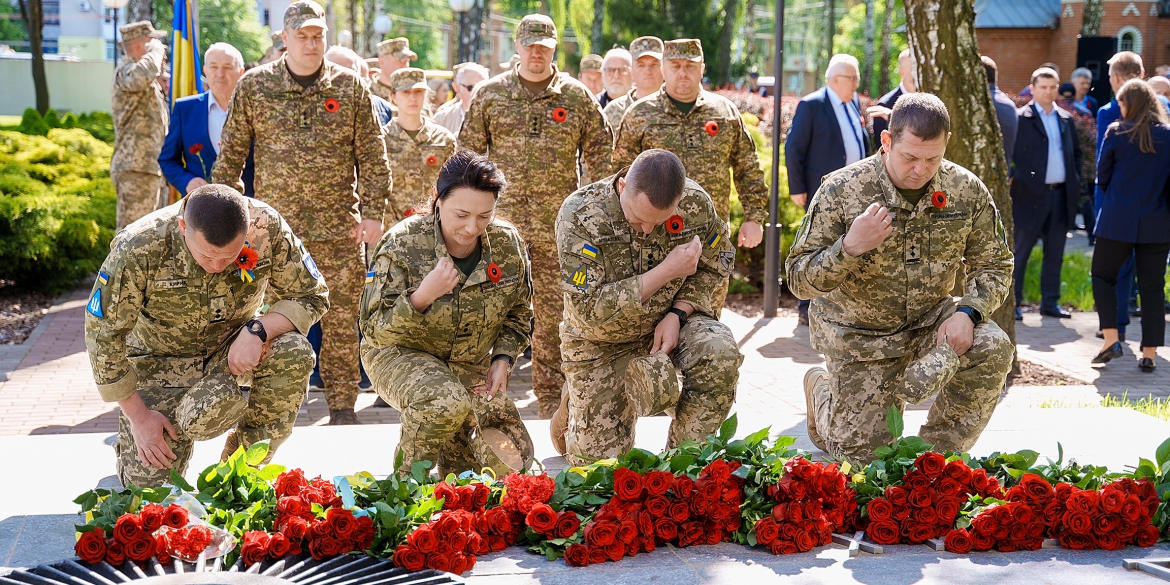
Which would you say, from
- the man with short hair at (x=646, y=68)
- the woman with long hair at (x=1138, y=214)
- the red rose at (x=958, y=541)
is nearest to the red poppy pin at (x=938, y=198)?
the red rose at (x=958, y=541)

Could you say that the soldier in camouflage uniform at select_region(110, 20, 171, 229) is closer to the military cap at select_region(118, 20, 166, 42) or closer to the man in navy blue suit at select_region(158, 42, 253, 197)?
the military cap at select_region(118, 20, 166, 42)

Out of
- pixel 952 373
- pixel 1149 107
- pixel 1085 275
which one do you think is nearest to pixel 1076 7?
pixel 1085 275

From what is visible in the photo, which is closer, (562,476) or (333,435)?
(562,476)

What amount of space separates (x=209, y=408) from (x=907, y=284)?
2.81 meters

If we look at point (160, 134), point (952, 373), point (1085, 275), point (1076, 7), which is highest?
point (1076, 7)

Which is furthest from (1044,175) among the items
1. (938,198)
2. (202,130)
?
(202,130)

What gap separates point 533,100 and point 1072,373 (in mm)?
4095

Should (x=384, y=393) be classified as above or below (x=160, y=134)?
below

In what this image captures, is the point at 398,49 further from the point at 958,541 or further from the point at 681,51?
the point at 958,541

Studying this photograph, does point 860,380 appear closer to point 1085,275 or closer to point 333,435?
point 333,435

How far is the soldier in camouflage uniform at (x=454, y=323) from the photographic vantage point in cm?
436

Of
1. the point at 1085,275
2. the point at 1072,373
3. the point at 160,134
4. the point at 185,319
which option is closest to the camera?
the point at 185,319

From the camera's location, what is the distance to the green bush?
10.1m

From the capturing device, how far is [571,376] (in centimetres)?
511
